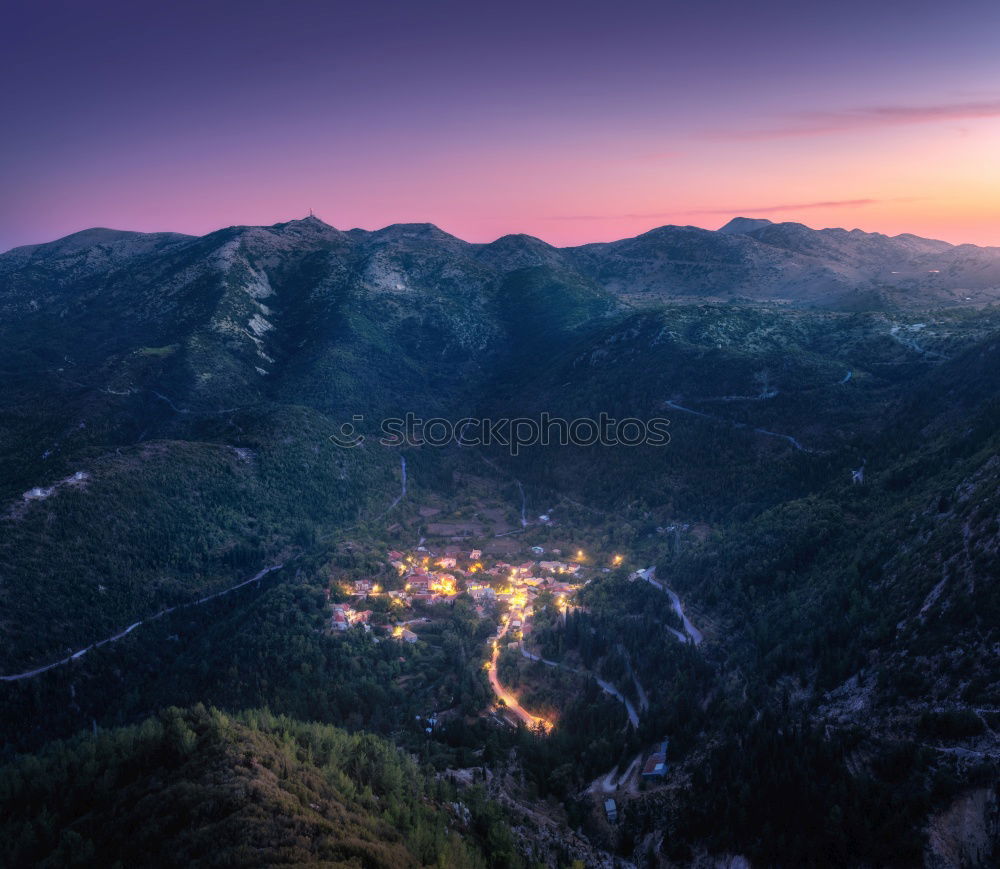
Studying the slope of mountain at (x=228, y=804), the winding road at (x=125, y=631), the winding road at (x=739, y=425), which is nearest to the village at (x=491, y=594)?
the slope of mountain at (x=228, y=804)

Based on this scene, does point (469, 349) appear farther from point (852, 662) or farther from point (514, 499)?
point (852, 662)

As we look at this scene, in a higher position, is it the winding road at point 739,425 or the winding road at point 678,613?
the winding road at point 739,425

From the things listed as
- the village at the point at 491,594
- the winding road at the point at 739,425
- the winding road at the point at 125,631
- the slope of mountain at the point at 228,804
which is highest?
the winding road at the point at 739,425

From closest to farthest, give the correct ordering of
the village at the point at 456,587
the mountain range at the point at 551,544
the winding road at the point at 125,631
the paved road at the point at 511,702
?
the mountain range at the point at 551,544
the paved road at the point at 511,702
the winding road at the point at 125,631
the village at the point at 456,587

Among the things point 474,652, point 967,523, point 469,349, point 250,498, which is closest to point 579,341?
point 469,349

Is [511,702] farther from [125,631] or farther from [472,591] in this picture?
[125,631]

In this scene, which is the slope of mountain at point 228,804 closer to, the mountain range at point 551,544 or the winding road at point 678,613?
the mountain range at point 551,544

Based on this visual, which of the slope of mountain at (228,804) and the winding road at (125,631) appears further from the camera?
the winding road at (125,631)

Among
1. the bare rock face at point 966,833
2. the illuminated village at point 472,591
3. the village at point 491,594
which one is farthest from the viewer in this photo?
the illuminated village at point 472,591

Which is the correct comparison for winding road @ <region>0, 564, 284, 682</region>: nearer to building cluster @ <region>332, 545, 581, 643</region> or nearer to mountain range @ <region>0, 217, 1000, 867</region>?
mountain range @ <region>0, 217, 1000, 867</region>
